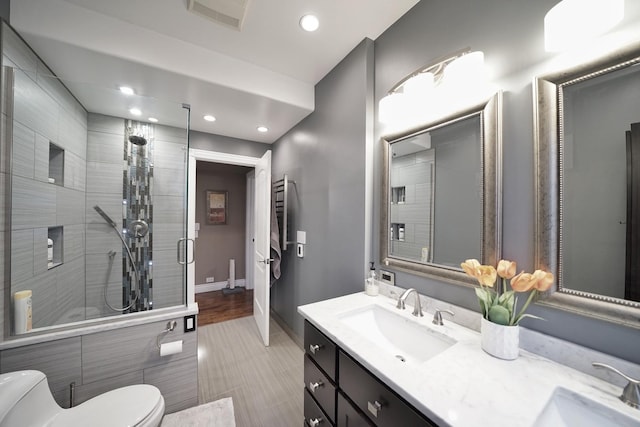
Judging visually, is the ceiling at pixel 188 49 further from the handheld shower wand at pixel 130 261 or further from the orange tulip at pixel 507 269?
the orange tulip at pixel 507 269

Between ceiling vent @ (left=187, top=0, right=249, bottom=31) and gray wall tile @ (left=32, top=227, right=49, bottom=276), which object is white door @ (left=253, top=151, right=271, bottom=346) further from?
gray wall tile @ (left=32, top=227, right=49, bottom=276)

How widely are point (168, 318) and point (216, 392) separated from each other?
75 centimetres

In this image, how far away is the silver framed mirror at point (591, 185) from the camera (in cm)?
70

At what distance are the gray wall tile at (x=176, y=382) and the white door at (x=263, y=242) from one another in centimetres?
83

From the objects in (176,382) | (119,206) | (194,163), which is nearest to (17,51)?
(119,206)

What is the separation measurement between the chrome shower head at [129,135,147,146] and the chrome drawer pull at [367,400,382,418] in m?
2.39

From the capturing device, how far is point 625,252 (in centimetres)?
71

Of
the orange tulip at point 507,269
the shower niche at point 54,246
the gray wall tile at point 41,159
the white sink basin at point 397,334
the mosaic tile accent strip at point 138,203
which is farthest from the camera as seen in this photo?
the mosaic tile accent strip at point 138,203

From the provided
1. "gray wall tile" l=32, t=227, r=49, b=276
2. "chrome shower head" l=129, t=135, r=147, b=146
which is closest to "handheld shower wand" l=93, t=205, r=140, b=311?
"gray wall tile" l=32, t=227, r=49, b=276

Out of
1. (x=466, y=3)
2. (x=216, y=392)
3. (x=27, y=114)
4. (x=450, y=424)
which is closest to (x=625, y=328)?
(x=450, y=424)

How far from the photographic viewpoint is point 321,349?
1.07 meters

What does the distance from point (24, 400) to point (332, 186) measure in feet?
6.42

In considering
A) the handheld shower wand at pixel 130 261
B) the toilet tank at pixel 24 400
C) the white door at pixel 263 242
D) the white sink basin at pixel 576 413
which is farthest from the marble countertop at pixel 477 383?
the handheld shower wand at pixel 130 261

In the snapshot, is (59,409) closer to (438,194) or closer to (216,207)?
(438,194)
